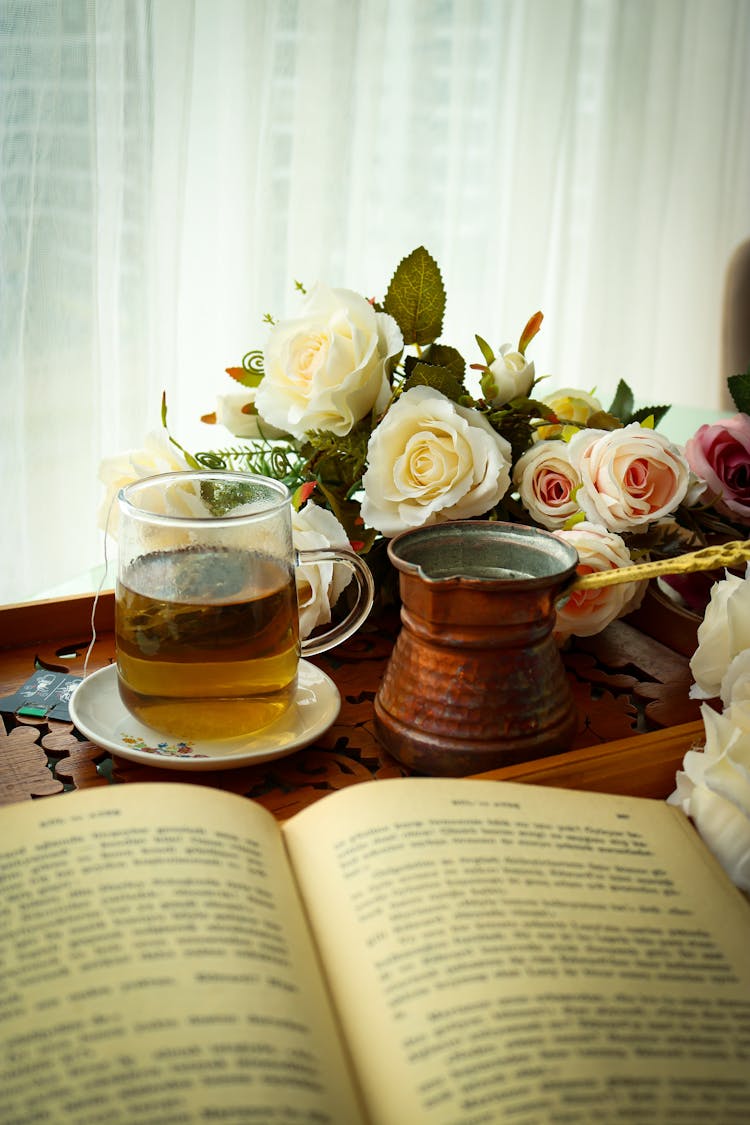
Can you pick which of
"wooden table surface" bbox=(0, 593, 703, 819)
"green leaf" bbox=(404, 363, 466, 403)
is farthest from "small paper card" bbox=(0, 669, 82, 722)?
"green leaf" bbox=(404, 363, 466, 403)

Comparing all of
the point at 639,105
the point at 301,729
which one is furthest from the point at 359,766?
the point at 639,105

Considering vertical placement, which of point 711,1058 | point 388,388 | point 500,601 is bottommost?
point 711,1058

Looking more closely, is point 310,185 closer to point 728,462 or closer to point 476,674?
point 728,462

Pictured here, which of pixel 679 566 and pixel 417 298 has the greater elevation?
pixel 417 298

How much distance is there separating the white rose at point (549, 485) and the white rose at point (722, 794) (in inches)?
11.5

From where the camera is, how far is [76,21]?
1.38 m

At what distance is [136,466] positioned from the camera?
794 millimetres

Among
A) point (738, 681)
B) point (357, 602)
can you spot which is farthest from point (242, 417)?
point (738, 681)

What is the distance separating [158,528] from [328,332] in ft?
0.84

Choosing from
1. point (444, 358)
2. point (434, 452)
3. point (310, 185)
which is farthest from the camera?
point (310, 185)

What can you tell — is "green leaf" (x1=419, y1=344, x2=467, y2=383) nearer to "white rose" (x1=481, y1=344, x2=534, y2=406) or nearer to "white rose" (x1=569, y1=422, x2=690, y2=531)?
"white rose" (x1=481, y1=344, x2=534, y2=406)

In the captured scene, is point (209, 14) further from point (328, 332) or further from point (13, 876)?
point (13, 876)

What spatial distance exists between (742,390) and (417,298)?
0.30 metres

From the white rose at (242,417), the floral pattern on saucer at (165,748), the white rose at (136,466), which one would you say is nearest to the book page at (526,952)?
the floral pattern on saucer at (165,748)
